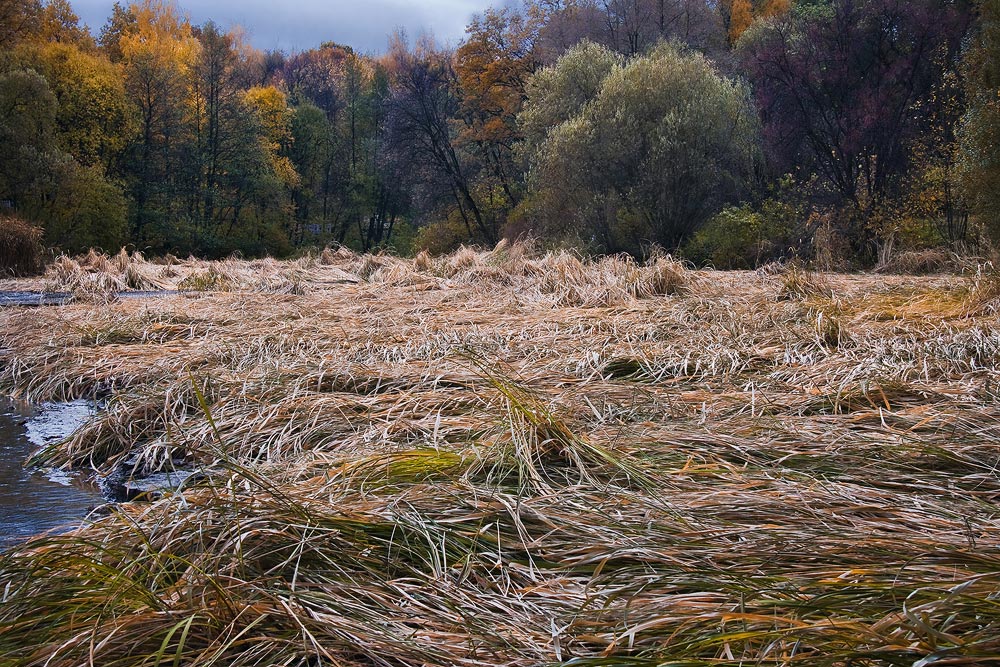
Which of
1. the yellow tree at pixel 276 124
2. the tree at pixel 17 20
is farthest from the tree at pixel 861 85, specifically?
the tree at pixel 17 20

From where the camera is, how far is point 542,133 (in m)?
20.6

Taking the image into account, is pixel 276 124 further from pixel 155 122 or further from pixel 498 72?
pixel 498 72

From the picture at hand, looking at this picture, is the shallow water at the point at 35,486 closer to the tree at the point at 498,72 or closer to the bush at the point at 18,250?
the bush at the point at 18,250

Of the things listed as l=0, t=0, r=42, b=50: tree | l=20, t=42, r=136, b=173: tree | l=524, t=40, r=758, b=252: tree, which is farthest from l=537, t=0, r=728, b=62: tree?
l=0, t=0, r=42, b=50: tree

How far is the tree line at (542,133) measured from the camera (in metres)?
13.1

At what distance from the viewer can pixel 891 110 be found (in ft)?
43.3

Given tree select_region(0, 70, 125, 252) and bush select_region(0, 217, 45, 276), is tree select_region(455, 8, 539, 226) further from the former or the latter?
bush select_region(0, 217, 45, 276)

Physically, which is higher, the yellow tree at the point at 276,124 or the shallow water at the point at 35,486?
the yellow tree at the point at 276,124

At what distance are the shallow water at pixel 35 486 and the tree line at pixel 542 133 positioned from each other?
7.05 metres

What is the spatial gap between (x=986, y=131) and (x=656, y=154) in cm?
767

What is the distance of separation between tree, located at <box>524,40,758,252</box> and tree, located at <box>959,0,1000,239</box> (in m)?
6.97

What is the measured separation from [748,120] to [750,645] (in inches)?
596

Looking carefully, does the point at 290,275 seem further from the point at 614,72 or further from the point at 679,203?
the point at 614,72

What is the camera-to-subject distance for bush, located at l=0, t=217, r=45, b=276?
527 inches
